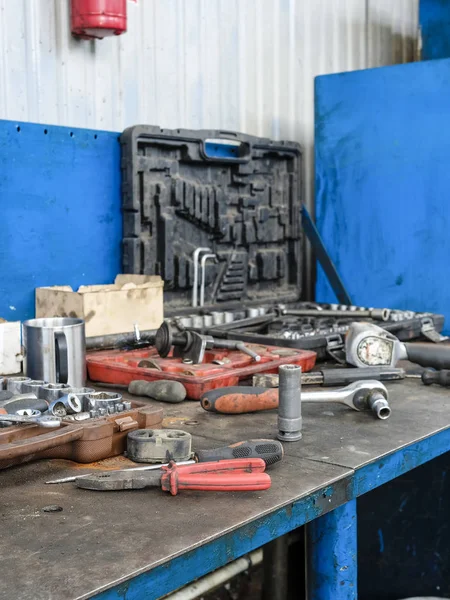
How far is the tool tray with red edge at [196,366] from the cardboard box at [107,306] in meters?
0.10

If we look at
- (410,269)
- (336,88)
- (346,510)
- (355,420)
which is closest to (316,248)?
(410,269)

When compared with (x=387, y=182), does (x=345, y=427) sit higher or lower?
lower

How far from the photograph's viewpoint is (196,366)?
1.39 metres

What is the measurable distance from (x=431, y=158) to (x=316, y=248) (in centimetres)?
47

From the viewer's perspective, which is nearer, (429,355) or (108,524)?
(108,524)

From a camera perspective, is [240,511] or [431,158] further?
[431,158]

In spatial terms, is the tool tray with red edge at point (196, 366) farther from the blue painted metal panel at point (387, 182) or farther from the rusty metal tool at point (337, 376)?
the blue painted metal panel at point (387, 182)

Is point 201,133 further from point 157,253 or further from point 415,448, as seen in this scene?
point 415,448

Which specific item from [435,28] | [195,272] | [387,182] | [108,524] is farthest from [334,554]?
[435,28]

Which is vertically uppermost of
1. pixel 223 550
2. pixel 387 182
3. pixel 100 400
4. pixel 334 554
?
pixel 387 182

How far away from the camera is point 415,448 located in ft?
3.51

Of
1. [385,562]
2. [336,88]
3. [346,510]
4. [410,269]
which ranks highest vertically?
[336,88]

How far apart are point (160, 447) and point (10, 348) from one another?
0.65 metres

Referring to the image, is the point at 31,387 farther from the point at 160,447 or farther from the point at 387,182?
the point at 387,182
